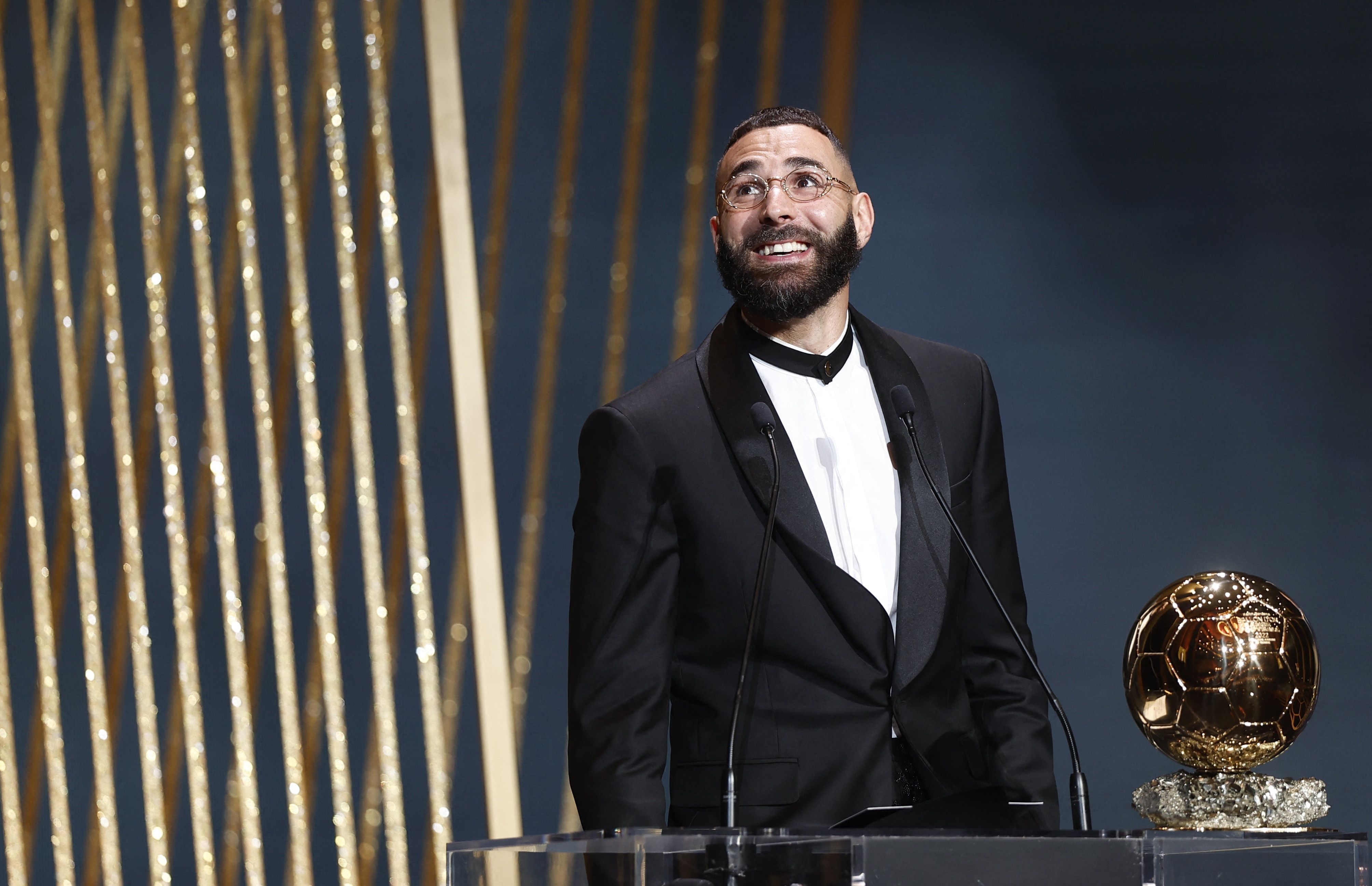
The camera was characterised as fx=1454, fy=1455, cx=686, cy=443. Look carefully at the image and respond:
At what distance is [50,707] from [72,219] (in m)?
1.32

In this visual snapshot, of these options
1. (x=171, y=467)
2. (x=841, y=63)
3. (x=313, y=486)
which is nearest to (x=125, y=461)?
(x=171, y=467)

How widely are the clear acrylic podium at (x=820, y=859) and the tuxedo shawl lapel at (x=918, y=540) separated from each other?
1.50 feet

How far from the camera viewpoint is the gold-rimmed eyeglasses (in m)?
1.62

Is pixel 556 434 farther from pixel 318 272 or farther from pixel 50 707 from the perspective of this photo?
pixel 50 707

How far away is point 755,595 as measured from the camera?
49.8 inches

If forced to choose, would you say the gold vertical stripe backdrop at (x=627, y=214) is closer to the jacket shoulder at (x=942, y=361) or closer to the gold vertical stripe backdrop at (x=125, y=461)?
the gold vertical stripe backdrop at (x=125, y=461)

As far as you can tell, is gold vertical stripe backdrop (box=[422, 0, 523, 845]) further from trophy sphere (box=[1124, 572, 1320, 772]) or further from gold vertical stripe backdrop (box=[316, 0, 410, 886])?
trophy sphere (box=[1124, 572, 1320, 772])

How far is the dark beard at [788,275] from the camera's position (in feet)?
5.27

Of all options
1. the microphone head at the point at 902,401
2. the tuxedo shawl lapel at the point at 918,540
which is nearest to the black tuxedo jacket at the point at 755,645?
the tuxedo shawl lapel at the point at 918,540

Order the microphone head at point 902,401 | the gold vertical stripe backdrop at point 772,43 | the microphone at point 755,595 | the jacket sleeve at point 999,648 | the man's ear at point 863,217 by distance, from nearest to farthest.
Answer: the microphone at point 755,595 < the microphone head at point 902,401 < the jacket sleeve at point 999,648 < the man's ear at point 863,217 < the gold vertical stripe backdrop at point 772,43

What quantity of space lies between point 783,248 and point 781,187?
0.24ft

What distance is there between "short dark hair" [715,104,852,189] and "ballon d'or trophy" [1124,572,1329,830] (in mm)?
635

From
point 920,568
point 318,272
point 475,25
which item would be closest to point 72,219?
point 318,272

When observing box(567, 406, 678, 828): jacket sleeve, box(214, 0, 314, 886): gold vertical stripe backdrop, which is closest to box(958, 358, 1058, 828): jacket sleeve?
box(567, 406, 678, 828): jacket sleeve
